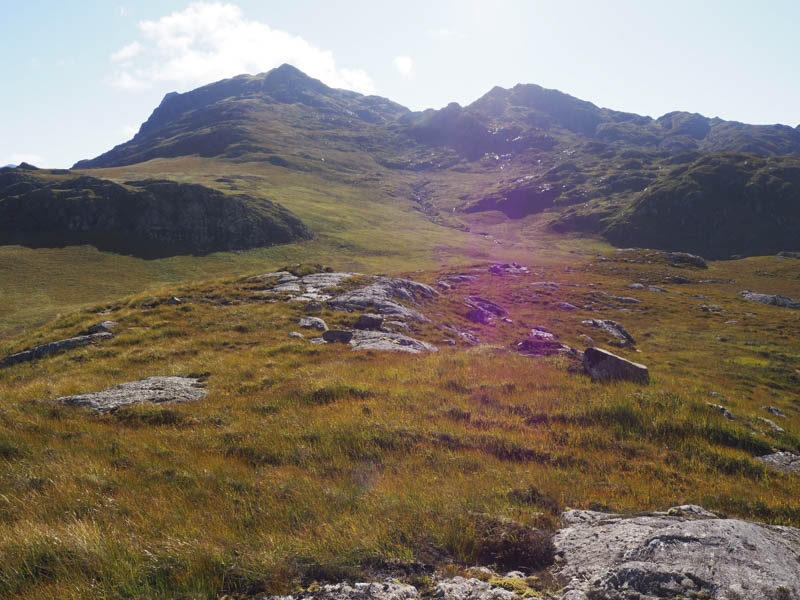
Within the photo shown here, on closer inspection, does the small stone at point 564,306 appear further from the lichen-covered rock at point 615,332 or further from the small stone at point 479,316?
the small stone at point 479,316

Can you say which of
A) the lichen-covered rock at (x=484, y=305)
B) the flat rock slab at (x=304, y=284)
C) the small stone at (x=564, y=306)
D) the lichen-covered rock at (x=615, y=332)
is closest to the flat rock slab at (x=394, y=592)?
the flat rock slab at (x=304, y=284)

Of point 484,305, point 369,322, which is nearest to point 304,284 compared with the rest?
point 369,322

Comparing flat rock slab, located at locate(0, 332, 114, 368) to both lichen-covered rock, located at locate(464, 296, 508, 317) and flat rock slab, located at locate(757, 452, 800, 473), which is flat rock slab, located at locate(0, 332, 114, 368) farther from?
lichen-covered rock, located at locate(464, 296, 508, 317)

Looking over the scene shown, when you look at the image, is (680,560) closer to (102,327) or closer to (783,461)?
(783,461)

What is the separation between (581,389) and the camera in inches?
490

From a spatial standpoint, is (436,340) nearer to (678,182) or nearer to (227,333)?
(227,333)

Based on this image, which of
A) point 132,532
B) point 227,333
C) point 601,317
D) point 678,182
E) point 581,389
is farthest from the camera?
point 678,182

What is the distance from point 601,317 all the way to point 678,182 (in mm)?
196605

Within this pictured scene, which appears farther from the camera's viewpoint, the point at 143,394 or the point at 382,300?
the point at 382,300

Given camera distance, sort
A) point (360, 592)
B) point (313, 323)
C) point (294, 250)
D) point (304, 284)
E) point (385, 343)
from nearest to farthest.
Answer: point (360, 592) < point (385, 343) < point (313, 323) < point (304, 284) < point (294, 250)

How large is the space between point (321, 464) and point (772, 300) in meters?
86.9

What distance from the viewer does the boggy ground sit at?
4.57 m

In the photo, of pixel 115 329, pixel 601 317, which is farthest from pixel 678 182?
pixel 115 329

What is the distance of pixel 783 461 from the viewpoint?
30.3ft
